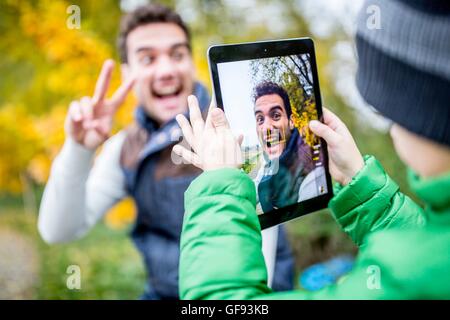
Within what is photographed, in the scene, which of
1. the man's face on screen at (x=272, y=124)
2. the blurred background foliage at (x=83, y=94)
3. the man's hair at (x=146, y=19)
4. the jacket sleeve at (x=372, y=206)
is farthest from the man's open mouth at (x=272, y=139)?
the blurred background foliage at (x=83, y=94)

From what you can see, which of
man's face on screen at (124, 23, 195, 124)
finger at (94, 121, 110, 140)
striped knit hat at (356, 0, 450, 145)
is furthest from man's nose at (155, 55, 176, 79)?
striped knit hat at (356, 0, 450, 145)

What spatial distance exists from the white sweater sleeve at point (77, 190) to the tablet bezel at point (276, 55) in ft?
3.09

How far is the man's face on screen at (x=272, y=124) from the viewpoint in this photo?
1197 millimetres

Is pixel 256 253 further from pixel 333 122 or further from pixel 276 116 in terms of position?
pixel 333 122

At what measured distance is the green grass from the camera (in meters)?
3.69

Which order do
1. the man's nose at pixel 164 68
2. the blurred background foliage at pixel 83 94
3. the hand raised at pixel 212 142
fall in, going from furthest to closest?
the blurred background foliage at pixel 83 94, the man's nose at pixel 164 68, the hand raised at pixel 212 142

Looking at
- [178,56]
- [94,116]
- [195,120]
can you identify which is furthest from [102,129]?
[195,120]

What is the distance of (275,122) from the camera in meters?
1.22

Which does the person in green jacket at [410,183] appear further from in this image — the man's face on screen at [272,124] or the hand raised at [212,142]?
the man's face on screen at [272,124]

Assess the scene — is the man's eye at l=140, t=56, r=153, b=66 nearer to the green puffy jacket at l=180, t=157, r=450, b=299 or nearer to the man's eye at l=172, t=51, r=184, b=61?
the man's eye at l=172, t=51, r=184, b=61

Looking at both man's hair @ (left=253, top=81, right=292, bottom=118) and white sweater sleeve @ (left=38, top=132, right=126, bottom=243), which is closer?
man's hair @ (left=253, top=81, right=292, bottom=118)

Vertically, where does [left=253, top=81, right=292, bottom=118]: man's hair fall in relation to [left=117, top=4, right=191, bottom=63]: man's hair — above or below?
below

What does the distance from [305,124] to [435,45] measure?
48 cm

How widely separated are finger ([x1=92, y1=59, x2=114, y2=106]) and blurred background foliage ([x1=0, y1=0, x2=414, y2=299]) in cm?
100
